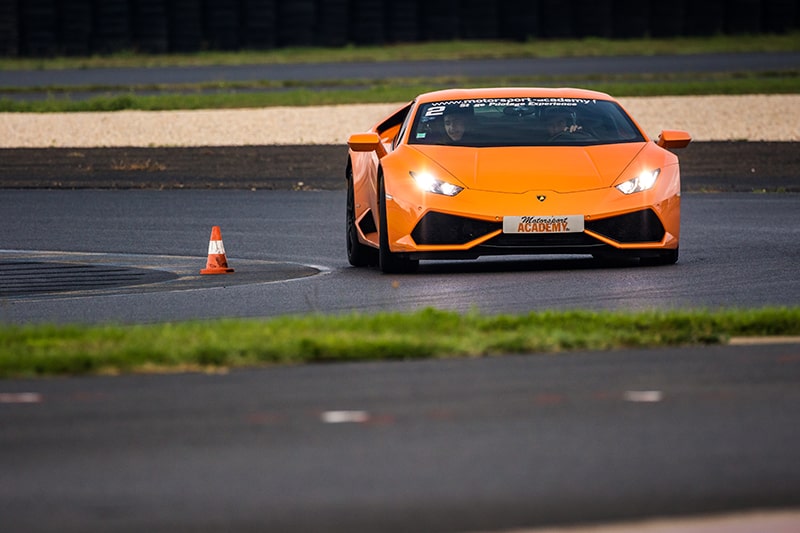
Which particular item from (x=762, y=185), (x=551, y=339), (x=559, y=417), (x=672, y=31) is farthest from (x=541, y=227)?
(x=672, y=31)

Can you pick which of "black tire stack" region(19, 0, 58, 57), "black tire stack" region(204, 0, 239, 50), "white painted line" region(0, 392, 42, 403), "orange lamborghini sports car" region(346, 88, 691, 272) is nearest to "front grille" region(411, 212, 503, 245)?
"orange lamborghini sports car" region(346, 88, 691, 272)

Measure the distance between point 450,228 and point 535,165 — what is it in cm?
75

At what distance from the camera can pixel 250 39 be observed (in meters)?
48.1

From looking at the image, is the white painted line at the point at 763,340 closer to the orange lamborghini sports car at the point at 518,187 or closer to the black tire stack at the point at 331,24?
the orange lamborghini sports car at the point at 518,187

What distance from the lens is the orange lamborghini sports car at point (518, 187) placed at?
11820mm

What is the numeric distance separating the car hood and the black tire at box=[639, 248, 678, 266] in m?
0.71

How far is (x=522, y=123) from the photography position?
12930 millimetres

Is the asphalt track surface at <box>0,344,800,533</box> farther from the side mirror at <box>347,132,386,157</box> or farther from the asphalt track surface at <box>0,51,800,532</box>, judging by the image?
the side mirror at <box>347,132,386,157</box>

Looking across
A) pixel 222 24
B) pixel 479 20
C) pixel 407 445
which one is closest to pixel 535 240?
pixel 407 445

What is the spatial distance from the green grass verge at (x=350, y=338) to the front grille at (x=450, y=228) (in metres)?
2.95

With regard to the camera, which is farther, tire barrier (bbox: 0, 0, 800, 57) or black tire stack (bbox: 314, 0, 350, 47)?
black tire stack (bbox: 314, 0, 350, 47)

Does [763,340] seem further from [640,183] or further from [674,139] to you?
[674,139]

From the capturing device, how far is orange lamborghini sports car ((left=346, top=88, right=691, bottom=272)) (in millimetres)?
11820

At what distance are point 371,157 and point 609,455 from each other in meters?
7.61
